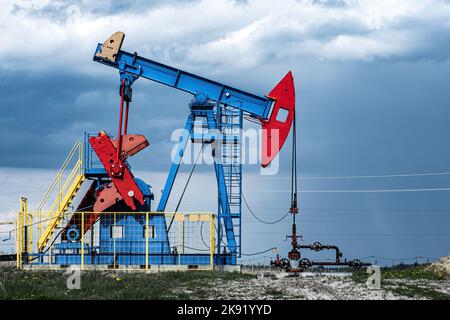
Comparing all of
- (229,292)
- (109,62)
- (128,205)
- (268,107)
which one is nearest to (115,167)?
(128,205)

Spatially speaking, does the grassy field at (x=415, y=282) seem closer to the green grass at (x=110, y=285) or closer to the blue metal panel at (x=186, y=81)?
the green grass at (x=110, y=285)

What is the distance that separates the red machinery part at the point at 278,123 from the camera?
19.8 meters

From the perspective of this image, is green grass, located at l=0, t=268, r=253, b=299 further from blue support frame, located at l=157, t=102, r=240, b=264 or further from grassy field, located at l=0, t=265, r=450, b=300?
blue support frame, located at l=157, t=102, r=240, b=264

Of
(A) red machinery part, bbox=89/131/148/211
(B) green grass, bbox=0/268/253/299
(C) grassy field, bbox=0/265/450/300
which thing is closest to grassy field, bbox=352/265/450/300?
(C) grassy field, bbox=0/265/450/300

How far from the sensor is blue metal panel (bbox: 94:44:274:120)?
2030cm

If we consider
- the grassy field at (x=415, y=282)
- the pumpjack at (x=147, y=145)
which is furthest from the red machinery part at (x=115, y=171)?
the grassy field at (x=415, y=282)

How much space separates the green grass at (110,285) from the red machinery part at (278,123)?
143 inches

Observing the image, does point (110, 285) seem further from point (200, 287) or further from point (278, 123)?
point (278, 123)

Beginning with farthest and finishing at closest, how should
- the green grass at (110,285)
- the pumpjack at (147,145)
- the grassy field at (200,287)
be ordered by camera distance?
1. the pumpjack at (147,145)
2. the grassy field at (200,287)
3. the green grass at (110,285)

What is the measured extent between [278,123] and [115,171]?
4.16m

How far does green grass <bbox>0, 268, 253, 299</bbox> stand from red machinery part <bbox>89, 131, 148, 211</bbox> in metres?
2.71

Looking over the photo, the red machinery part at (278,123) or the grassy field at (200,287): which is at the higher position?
the red machinery part at (278,123)
